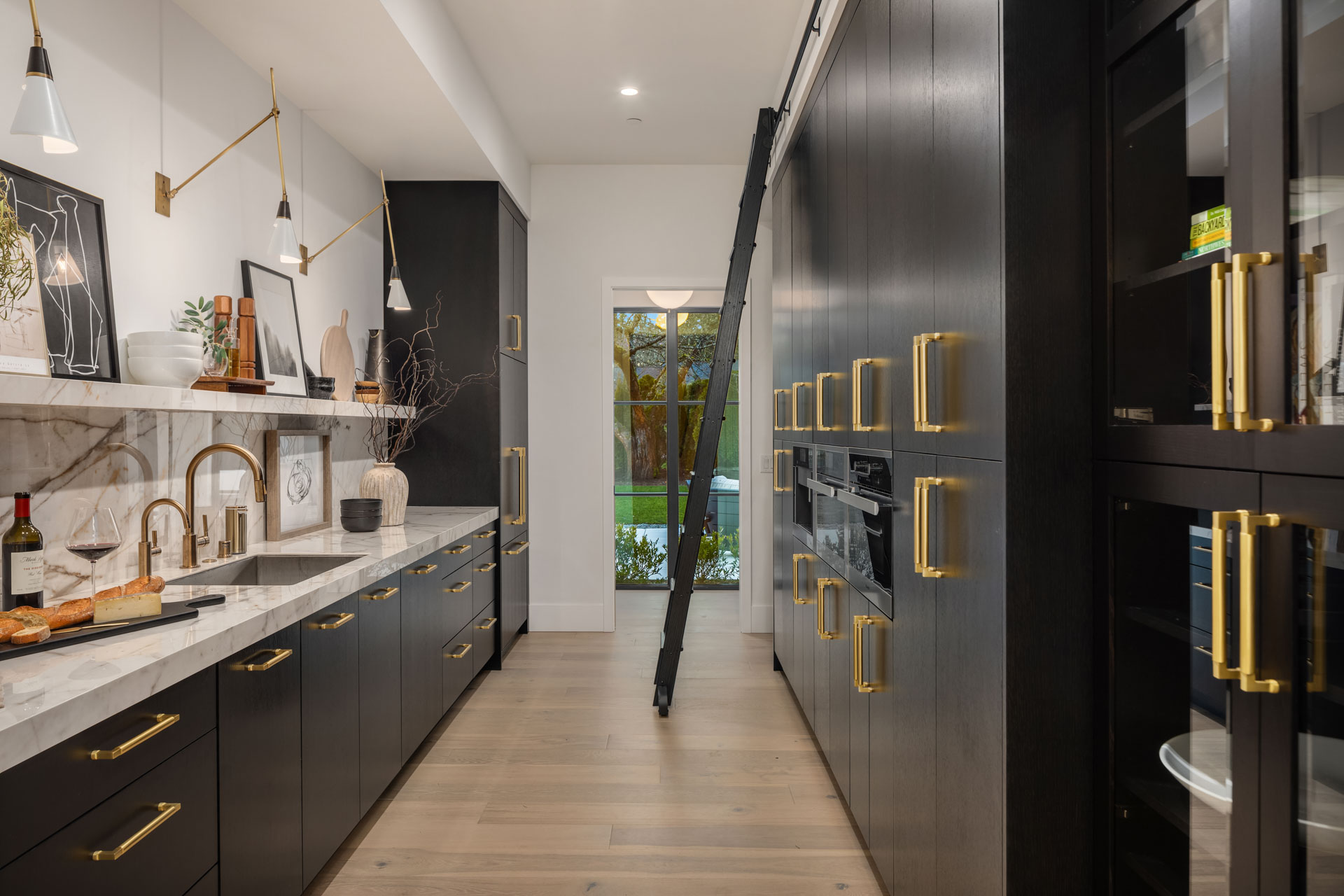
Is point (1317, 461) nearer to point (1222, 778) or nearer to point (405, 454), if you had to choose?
point (1222, 778)

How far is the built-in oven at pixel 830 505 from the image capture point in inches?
96.2

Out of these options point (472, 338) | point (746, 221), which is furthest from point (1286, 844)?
point (472, 338)

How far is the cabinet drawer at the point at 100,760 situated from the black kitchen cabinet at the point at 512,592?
8.35 feet

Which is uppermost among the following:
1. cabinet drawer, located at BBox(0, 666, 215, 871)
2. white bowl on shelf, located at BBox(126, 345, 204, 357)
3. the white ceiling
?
the white ceiling

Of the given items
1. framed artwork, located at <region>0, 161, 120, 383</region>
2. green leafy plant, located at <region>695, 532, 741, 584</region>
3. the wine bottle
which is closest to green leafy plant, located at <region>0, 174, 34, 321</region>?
framed artwork, located at <region>0, 161, 120, 383</region>

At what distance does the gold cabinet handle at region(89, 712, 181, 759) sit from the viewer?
47.5 inches

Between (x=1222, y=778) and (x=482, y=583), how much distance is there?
322 cm

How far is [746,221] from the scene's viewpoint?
3.53 meters

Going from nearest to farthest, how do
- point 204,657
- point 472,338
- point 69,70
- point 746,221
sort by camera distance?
point 204,657, point 69,70, point 746,221, point 472,338

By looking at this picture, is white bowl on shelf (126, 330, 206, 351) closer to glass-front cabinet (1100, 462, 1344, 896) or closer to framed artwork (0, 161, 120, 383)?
framed artwork (0, 161, 120, 383)

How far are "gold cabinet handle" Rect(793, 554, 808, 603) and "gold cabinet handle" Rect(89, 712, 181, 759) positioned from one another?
227 cm

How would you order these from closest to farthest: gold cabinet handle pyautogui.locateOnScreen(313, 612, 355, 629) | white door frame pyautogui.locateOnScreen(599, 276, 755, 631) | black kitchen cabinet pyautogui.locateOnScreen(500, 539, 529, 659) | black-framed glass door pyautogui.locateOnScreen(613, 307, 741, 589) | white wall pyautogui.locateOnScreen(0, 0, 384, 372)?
white wall pyautogui.locateOnScreen(0, 0, 384, 372), gold cabinet handle pyautogui.locateOnScreen(313, 612, 355, 629), black kitchen cabinet pyautogui.locateOnScreen(500, 539, 529, 659), white door frame pyautogui.locateOnScreen(599, 276, 755, 631), black-framed glass door pyautogui.locateOnScreen(613, 307, 741, 589)

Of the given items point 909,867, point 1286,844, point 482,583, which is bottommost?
point 909,867

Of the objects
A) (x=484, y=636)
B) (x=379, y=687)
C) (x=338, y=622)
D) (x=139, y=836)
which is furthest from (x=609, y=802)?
(x=139, y=836)
